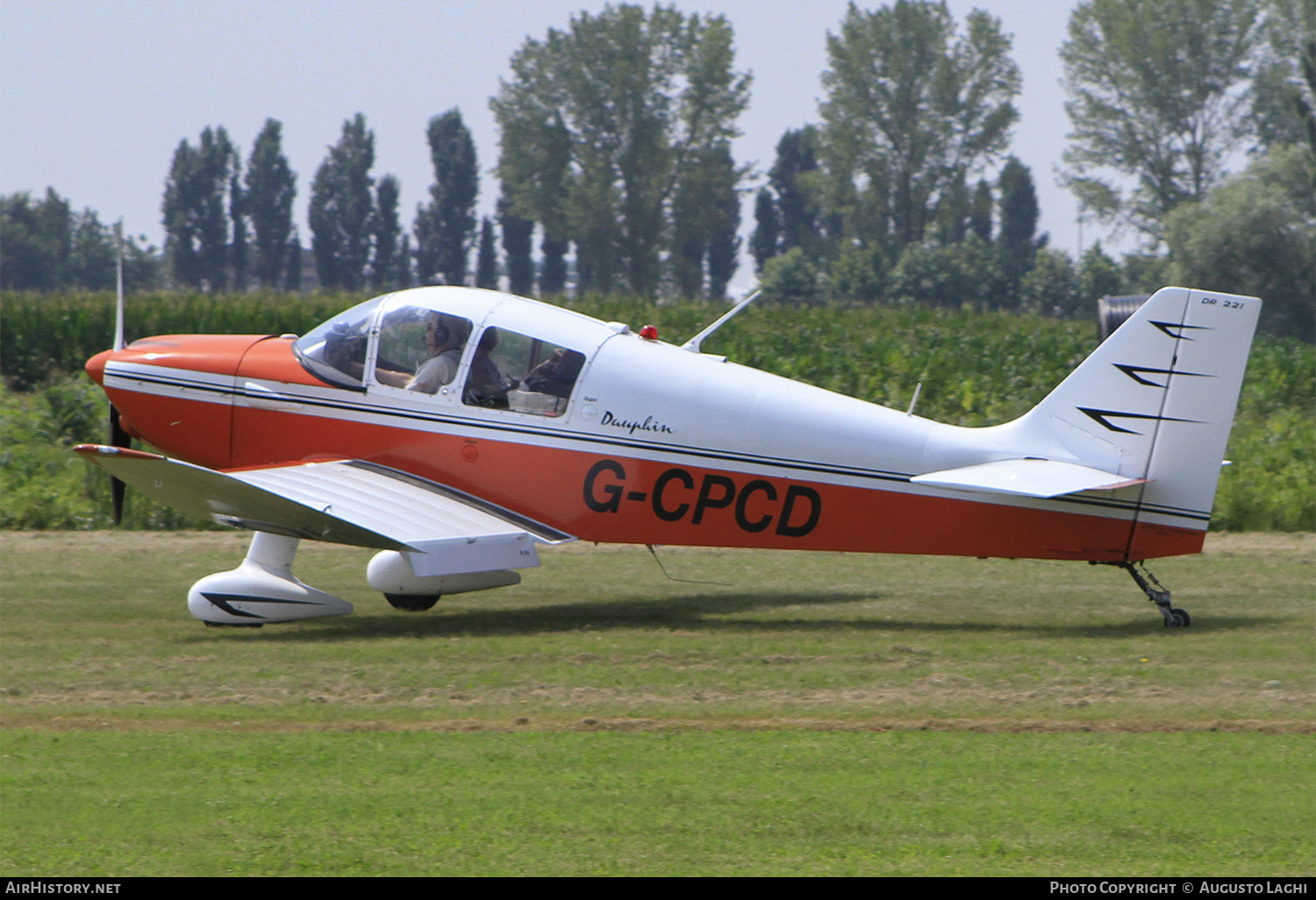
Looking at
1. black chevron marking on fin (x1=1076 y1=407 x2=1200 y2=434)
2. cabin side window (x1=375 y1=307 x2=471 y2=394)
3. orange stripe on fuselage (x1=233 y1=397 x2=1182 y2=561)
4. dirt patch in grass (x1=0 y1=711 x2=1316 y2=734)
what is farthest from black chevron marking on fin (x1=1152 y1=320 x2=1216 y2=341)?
cabin side window (x1=375 y1=307 x2=471 y2=394)

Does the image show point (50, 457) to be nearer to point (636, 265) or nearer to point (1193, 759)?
point (1193, 759)

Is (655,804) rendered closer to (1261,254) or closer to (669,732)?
(669,732)

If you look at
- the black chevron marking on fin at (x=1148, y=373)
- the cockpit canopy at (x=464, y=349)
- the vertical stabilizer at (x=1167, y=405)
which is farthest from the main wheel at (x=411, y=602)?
the black chevron marking on fin at (x=1148, y=373)

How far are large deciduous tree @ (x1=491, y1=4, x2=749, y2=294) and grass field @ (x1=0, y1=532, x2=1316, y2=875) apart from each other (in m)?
70.5

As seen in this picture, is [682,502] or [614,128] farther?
[614,128]

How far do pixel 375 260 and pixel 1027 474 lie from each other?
97245mm

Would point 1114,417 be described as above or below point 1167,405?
below

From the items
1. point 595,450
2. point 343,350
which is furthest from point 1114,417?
point 343,350

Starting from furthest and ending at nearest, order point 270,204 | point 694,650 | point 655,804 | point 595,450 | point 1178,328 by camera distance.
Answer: point 270,204, point 595,450, point 694,650, point 1178,328, point 655,804

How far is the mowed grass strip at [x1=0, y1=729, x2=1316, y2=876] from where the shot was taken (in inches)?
173

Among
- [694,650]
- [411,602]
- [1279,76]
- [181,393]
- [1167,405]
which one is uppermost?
[1279,76]

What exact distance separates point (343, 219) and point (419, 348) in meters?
96.1

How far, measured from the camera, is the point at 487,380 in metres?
9.15
